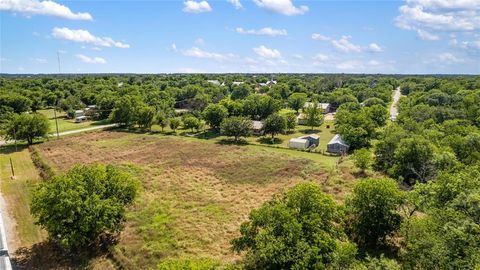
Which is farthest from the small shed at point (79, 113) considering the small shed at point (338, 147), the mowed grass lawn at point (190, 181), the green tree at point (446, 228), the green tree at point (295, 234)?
the green tree at point (446, 228)

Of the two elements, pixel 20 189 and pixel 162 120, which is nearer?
pixel 20 189

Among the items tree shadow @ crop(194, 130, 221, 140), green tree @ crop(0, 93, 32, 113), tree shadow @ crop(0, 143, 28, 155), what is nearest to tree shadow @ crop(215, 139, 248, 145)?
tree shadow @ crop(194, 130, 221, 140)

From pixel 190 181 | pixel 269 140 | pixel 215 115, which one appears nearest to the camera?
pixel 190 181

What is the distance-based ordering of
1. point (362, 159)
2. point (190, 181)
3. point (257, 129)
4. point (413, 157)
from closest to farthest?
point (413, 157) → point (362, 159) → point (190, 181) → point (257, 129)

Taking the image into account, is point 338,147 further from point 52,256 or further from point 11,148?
point 11,148

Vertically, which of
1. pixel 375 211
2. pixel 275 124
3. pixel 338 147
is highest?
pixel 275 124

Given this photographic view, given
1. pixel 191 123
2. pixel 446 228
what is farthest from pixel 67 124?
pixel 446 228
